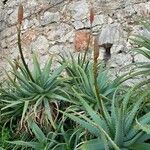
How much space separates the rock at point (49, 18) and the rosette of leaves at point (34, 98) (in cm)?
162

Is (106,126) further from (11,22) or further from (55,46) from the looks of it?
(11,22)

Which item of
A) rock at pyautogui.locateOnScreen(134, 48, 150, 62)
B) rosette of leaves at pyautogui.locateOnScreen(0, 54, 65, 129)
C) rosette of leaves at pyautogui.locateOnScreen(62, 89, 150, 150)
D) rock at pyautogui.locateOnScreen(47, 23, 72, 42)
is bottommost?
rosette of leaves at pyautogui.locateOnScreen(62, 89, 150, 150)

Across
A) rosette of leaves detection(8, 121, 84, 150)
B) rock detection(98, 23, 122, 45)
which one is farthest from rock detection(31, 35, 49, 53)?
rosette of leaves detection(8, 121, 84, 150)

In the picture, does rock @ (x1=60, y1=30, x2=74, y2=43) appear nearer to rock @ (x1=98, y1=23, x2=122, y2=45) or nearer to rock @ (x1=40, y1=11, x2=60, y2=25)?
rock @ (x1=40, y1=11, x2=60, y2=25)

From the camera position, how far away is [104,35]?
16.9ft

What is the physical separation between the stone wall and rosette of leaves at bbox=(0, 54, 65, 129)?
1.03 meters

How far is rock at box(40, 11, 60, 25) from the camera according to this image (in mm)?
5703

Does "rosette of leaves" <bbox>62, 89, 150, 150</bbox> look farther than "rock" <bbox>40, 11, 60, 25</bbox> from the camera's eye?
No

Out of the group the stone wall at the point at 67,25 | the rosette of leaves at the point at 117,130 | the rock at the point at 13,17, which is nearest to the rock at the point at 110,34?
the stone wall at the point at 67,25

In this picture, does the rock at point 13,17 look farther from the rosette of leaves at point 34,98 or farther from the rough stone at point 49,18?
the rosette of leaves at point 34,98

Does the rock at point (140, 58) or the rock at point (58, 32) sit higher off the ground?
the rock at point (58, 32)

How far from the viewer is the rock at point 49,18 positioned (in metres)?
5.70

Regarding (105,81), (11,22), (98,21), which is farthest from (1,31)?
(105,81)

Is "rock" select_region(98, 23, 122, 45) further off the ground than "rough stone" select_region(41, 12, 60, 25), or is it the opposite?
"rough stone" select_region(41, 12, 60, 25)
